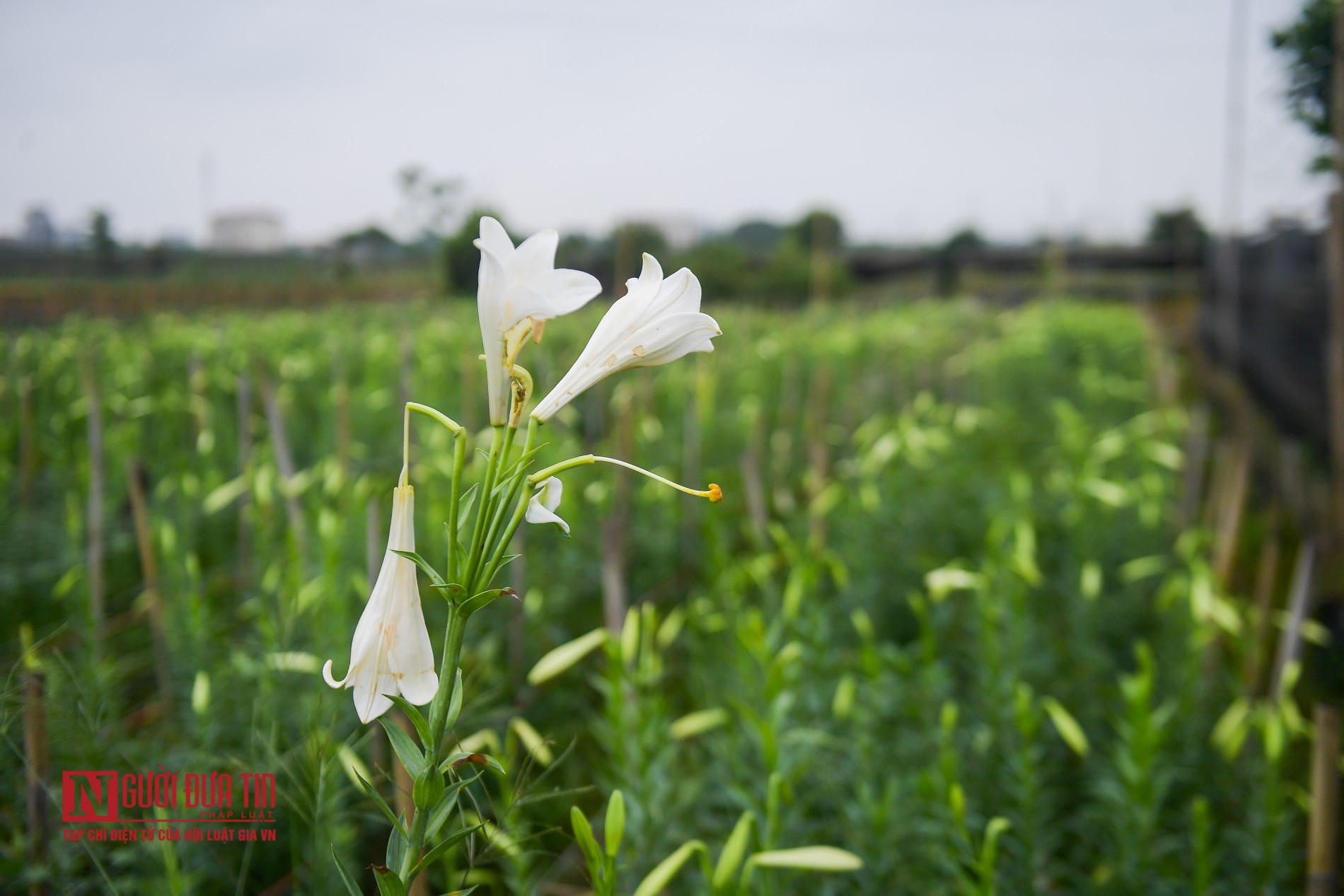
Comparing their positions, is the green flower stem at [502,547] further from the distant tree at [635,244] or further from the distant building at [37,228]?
the distant tree at [635,244]

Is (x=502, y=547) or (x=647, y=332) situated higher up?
(x=647, y=332)

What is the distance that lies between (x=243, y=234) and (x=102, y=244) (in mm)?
2782

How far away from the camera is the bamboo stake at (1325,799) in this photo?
1.08m

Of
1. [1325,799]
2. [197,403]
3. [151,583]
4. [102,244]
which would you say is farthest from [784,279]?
[1325,799]

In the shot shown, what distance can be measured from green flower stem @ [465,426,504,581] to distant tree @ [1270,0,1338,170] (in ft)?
12.3

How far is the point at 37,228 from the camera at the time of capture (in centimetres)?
297

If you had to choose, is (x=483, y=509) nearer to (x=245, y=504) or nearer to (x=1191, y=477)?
(x=245, y=504)

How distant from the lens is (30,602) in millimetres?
2072

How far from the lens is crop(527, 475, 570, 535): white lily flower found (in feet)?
1.66

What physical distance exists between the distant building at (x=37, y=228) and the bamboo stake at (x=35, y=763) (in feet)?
8.37

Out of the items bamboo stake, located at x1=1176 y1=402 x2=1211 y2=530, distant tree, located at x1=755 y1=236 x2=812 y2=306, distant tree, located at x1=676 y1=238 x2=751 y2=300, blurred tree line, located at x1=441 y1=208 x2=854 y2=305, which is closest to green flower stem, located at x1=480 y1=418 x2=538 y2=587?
blurred tree line, located at x1=441 y1=208 x2=854 y2=305

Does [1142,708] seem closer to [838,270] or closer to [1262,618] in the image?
[1262,618]

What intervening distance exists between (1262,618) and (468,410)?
2480mm

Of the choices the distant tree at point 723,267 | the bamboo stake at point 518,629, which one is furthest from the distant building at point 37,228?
the distant tree at point 723,267
